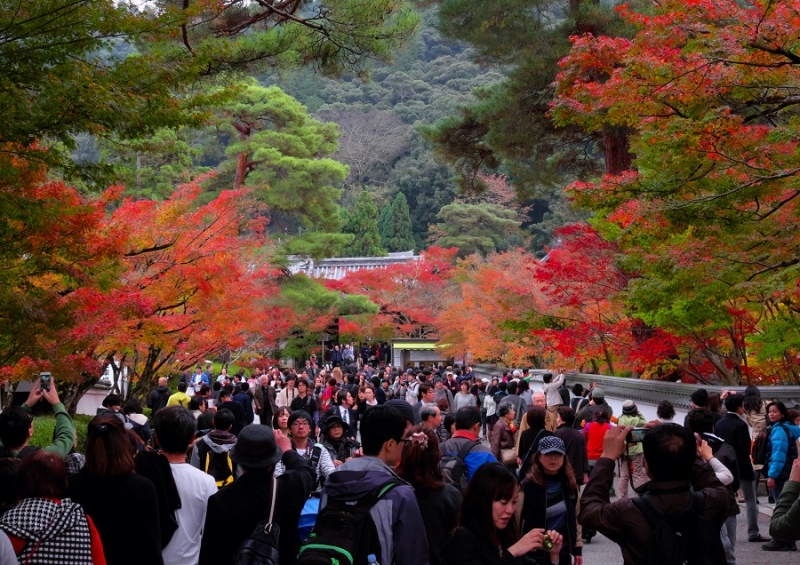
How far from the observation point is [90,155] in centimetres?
4981

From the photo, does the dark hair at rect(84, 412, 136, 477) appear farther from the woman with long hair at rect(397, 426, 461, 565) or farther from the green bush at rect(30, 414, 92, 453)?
the green bush at rect(30, 414, 92, 453)

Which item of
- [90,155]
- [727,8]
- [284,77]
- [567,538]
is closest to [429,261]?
[90,155]

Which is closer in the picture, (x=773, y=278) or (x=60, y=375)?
(x=773, y=278)

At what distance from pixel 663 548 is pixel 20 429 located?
400cm

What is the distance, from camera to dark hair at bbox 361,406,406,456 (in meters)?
3.94

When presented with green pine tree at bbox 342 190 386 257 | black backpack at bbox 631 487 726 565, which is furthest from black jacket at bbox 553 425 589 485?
green pine tree at bbox 342 190 386 257

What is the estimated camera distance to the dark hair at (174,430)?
500 cm

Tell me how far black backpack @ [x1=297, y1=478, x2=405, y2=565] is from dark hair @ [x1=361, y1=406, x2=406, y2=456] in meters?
0.28

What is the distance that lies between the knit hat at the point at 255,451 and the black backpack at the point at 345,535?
1058 millimetres

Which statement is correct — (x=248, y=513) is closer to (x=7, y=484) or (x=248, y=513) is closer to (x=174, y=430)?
(x=174, y=430)

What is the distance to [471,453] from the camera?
630 centimetres

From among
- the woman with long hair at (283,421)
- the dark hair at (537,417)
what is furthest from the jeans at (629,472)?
the woman with long hair at (283,421)

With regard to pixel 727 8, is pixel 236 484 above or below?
below

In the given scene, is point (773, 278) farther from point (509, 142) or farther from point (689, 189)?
point (509, 142)
